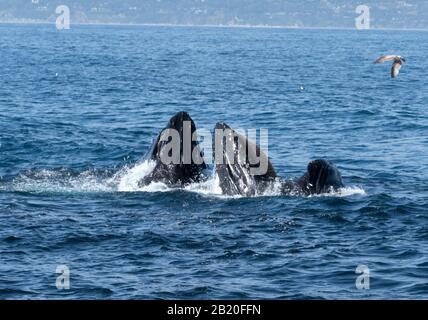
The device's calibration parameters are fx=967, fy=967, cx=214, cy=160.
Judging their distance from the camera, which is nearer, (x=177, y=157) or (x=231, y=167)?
(x=231, y=167)

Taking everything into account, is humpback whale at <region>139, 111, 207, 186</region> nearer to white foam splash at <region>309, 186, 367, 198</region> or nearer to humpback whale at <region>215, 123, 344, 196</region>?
humpback whale at <region>215, 123, 344, 196</region>

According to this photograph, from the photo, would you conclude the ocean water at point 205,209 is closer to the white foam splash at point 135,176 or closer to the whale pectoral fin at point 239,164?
the white foam splash at point 135,176

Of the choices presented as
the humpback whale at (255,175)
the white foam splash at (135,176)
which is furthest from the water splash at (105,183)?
the humpback whale at (255,175)

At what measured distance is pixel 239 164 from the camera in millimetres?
27344

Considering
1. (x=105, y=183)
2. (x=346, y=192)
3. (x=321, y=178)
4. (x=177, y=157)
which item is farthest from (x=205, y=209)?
(x=105, y=183)

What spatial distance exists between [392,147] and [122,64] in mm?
62998

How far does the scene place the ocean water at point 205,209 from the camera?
20.7 metres

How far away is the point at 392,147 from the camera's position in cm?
4084

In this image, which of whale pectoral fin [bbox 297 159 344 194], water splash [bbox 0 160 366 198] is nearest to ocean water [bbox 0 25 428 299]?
water splash [bbox 0 160 366 198]

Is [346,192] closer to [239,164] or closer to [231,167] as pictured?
[239,164]

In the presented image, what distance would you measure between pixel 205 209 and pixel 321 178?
352 centimetres

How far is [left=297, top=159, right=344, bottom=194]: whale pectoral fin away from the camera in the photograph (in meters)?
27.1
